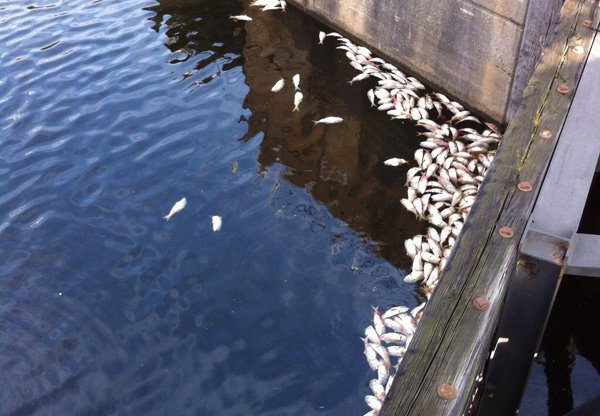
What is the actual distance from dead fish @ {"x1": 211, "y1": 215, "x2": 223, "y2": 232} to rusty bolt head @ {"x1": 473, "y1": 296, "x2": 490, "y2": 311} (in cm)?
450

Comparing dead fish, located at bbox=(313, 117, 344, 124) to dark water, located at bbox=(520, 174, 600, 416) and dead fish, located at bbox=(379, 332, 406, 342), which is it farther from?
dead fish, located at bbox=(379, 332, 406, 342)

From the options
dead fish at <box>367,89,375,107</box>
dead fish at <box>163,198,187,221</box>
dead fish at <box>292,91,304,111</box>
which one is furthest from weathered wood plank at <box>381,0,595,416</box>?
dead fish at <box>292,91,304,111</box>

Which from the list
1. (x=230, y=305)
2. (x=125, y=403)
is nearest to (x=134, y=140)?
(x=230, y=305)

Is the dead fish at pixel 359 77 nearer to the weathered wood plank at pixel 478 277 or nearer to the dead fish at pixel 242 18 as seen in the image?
the dead fish at pixel 242 18

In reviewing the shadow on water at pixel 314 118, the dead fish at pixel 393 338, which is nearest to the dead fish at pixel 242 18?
the shadow on water at pixel 314 118

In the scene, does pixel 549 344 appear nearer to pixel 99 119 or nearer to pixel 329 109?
pixel 329 109

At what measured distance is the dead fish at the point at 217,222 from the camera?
746 centimetres

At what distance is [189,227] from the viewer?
295 inches

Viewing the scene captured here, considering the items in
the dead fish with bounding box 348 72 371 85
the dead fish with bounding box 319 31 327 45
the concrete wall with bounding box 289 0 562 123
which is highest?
the concrete wall with bounding box 289 0 562 123

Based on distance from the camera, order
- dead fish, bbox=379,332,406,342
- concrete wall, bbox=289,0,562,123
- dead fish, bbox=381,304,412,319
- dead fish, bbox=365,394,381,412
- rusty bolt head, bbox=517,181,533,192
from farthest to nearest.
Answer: concrete wall, bbox=289,0,562,123, dead fish, bbox=381,304,412,319, dead fish, bbox=379,332,406,342, dead fish, bbox=365,394,381,412, rusty bolt head, bbox=517,181,533,192

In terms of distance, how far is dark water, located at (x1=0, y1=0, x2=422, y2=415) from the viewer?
598 cm

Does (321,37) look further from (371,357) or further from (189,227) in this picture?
(371,357)

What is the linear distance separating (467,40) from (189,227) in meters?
4.41

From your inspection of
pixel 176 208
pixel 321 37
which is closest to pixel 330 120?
pixel 321 37
